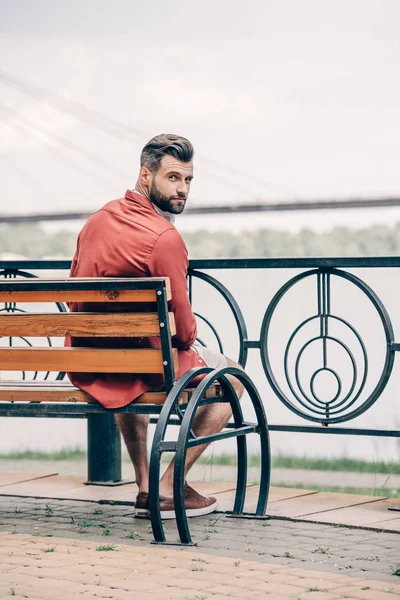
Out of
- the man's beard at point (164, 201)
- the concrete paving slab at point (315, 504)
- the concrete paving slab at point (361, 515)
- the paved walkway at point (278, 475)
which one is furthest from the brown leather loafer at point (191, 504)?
the paved walkway at point (278, 475)

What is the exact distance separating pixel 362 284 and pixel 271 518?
875 mm

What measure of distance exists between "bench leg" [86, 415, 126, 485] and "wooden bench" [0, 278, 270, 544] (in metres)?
0.84

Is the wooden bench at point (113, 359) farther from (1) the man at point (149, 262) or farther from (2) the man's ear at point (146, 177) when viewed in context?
(2) the man's ear at point (146, 177)

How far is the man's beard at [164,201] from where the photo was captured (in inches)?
139

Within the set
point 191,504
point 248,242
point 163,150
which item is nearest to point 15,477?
point 191,504

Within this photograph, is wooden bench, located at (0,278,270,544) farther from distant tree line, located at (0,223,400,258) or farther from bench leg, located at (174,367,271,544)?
distant tree line, located at (0,223,400,258)

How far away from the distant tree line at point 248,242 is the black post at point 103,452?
19.7 meters

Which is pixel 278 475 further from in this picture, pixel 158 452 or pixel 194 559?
pixel 194 559

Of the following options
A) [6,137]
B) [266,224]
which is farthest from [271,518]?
[6,137]

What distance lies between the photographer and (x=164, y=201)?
353 cm

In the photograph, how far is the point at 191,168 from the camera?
3.58 metres

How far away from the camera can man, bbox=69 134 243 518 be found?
324 centimetres

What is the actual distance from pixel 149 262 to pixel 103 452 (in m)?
1.20

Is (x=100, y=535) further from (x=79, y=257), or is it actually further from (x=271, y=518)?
(x=79, y=257)
